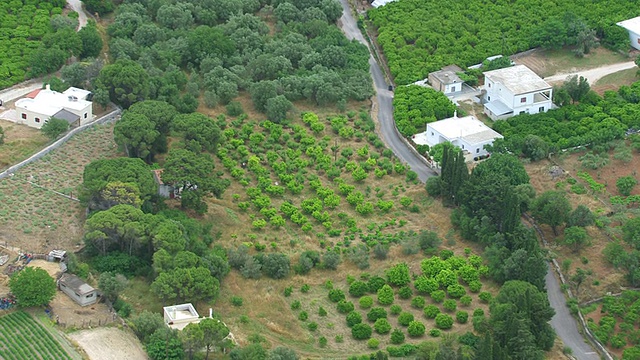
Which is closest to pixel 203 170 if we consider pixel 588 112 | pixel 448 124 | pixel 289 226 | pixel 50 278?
pixel 289 226

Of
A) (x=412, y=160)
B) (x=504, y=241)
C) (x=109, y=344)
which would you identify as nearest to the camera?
(x=109, y=344)

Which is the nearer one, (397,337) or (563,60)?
(397,337)

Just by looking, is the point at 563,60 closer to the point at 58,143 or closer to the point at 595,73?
the point at 595,73

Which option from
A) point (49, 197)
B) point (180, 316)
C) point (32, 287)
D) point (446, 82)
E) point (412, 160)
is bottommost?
point (412, 160)

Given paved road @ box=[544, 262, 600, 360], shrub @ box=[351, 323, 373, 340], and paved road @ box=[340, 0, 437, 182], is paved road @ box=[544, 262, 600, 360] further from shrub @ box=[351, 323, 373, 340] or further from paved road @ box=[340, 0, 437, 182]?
paved road @ box=[340, 0, 437, 182]

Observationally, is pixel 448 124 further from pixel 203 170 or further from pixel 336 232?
pixel 203 170

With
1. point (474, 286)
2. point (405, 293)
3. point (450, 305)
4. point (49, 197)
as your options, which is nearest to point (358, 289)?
point (405, 293)

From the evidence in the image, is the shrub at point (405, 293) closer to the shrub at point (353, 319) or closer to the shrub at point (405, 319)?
the shrub at point (405, 319)

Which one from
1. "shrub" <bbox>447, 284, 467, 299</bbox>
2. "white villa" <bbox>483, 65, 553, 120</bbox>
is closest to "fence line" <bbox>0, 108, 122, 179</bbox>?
"shrub" <bbox>447, 284, 467, 299</bbox>

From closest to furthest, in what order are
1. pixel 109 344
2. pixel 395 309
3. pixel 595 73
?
pixel 109 344 → pixel 395 309 → pixel 595 73
